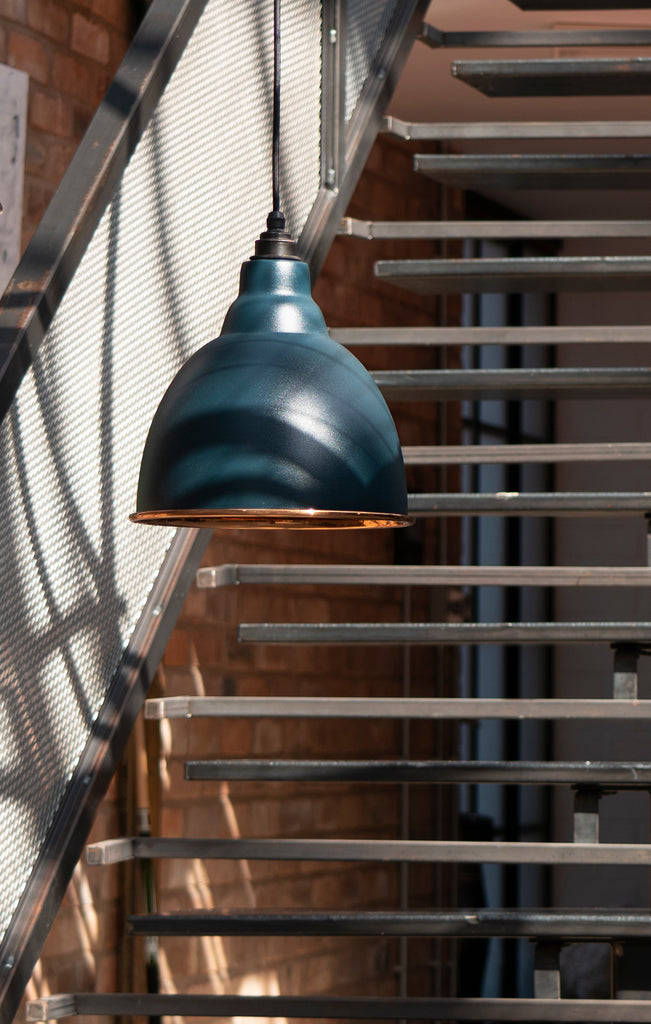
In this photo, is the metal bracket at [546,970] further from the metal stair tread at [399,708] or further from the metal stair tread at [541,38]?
the metal stair tread at [541,38]

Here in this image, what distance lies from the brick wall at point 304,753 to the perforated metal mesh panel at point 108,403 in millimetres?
1496

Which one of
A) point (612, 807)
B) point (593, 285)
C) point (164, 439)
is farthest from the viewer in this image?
point (612, 807)

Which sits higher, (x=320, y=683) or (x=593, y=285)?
(x=593, y=285)

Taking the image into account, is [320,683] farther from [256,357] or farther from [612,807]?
[256,357]

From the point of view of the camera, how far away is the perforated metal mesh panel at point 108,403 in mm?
2035

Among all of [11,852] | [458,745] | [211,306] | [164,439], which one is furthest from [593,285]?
[458,745]

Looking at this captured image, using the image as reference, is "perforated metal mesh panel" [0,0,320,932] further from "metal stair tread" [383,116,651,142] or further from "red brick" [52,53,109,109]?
"red brick" [52,53,109,109]

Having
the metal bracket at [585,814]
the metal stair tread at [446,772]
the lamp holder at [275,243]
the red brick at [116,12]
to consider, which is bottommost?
the metal bracket at [585,814]

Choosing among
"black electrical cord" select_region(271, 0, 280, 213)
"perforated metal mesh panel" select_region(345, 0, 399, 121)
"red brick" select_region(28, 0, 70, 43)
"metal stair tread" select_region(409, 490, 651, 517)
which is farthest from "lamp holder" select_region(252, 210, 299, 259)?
"red brick" select_region(28, 0, 70, 43)

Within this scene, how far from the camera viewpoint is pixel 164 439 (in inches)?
55.8

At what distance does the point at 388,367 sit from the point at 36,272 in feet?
12.1

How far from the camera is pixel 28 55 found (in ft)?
11.0

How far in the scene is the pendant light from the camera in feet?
4.47

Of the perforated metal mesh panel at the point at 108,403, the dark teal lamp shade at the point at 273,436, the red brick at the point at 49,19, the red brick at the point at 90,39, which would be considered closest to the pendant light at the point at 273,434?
the dark teal lamp shade at the point at 273,436
